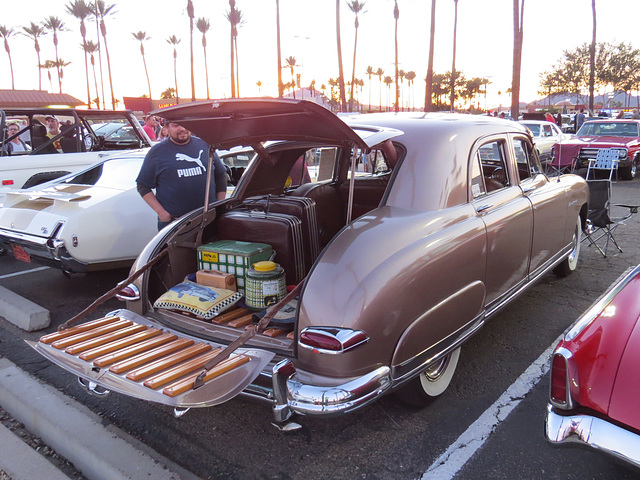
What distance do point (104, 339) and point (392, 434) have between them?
1.71 meters

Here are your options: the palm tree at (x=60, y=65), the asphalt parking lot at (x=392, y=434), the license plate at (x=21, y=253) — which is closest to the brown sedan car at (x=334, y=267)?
the asphalt parking lot at (x=392, y=434)

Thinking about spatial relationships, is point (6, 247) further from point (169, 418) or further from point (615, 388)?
point (615, 388)

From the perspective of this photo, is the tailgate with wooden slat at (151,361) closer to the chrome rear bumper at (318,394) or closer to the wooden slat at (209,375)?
the wooden slat at (209,375)

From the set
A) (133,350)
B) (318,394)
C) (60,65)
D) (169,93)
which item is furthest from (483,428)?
(169,93)

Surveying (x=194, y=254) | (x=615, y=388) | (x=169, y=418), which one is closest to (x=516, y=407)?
(x=615, y=388)

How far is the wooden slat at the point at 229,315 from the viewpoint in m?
3.15

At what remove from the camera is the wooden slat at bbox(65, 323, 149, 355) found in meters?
2.68

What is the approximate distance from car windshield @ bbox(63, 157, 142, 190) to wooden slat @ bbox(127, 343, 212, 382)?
9.82ft

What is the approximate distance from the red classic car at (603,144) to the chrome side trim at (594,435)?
36.8ft

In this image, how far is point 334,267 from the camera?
2.54 metres

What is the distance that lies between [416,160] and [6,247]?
418 cm

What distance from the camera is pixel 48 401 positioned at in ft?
10.4

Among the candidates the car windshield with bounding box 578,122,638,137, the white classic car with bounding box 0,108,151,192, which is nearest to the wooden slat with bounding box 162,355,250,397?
the white classic car with bounding box 0,108,151,192

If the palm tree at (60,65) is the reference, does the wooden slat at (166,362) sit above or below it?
below
